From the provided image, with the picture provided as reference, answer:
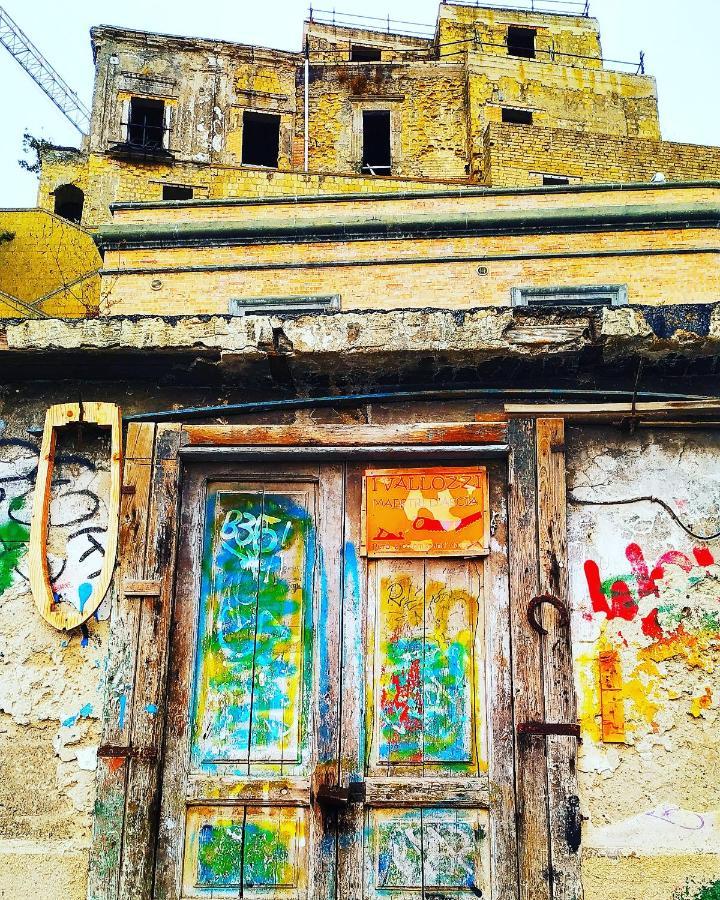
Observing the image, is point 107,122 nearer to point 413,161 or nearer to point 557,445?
point 413,161

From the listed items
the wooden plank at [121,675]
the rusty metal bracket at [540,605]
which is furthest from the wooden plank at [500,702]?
the wooden plank at [121,675]

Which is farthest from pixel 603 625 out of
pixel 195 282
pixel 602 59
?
pixel 602 59

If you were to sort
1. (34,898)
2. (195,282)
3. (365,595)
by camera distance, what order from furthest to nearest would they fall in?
(195,282) < (365,595) < (34,898)

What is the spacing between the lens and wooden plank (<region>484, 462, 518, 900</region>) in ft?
13.3

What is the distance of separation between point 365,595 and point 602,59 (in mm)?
31420

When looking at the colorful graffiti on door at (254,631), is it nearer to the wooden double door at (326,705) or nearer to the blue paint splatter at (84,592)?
the wooden double door at (326,705)

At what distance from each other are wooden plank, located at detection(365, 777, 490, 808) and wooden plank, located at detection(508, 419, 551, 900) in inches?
6.4

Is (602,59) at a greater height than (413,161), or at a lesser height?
greater

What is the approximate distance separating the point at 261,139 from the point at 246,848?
30.2m

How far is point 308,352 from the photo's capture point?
4.46 m

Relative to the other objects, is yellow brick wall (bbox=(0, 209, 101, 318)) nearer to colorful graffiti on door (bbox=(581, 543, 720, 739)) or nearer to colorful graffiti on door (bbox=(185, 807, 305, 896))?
colorful graffiti on door (bbox=(185, 807, 305, 896))

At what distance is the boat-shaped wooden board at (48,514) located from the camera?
14.3 feet

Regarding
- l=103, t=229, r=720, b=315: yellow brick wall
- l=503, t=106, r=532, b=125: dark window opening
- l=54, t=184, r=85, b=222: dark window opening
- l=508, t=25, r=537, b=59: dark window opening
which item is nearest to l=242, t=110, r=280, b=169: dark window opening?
l=54, t=184, r=85, b=222: dark window opening

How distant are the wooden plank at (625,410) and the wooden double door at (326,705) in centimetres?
35
